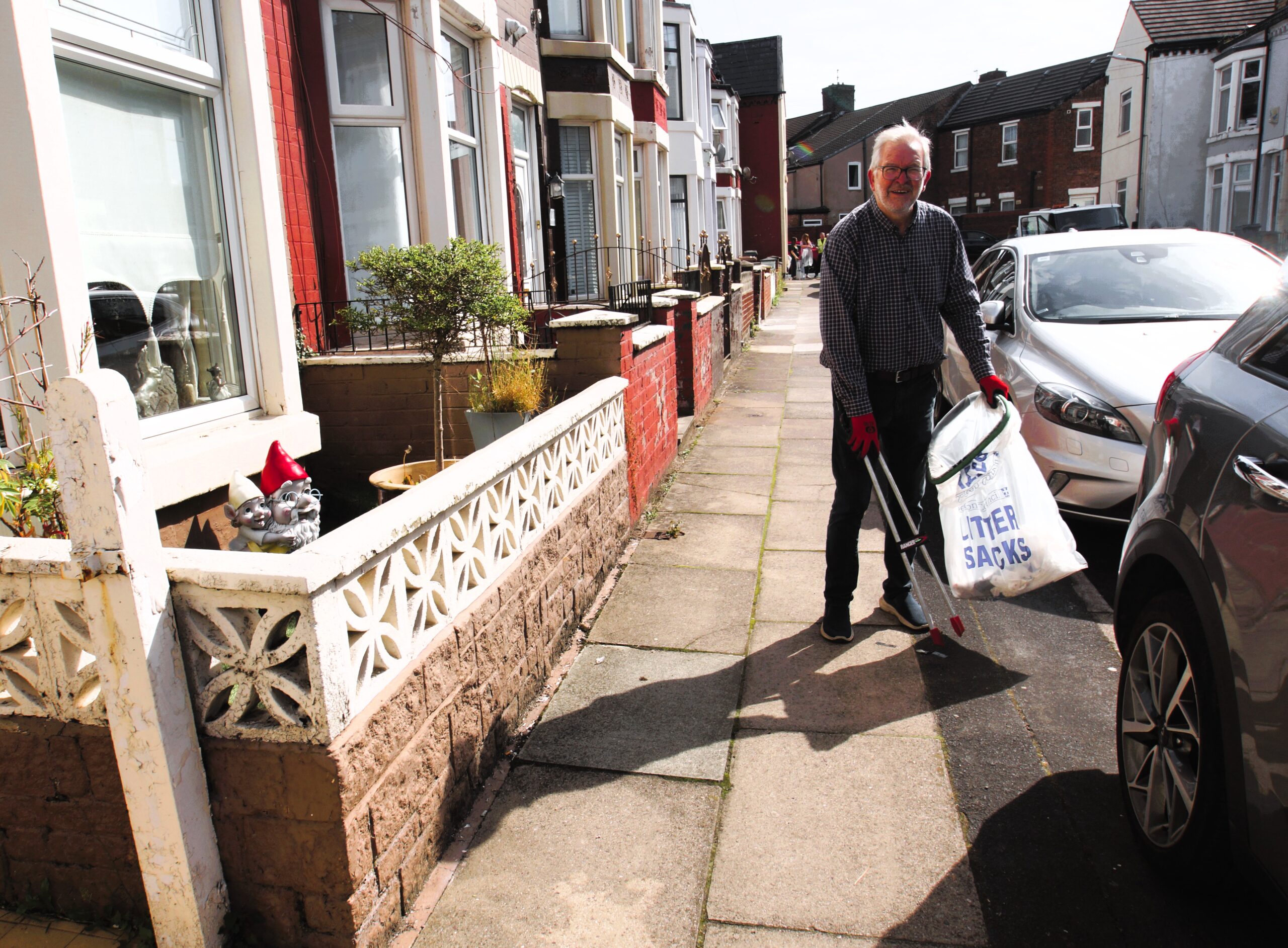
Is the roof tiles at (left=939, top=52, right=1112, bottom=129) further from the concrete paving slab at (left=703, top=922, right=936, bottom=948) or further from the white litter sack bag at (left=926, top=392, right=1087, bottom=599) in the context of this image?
the concrete paving slab at (left=703, top=922, right=936, bottom=948)

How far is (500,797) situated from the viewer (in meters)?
3.02

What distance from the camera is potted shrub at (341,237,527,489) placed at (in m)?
5.22

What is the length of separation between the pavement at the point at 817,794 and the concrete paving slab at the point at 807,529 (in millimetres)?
542

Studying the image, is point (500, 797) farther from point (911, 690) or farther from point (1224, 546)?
point (1224, 546)

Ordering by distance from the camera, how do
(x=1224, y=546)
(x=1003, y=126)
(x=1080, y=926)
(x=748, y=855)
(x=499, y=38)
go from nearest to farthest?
(x=1224, y=546) → (x=1080, y=926) → (x=748, y=855) → (x=499, y=38) → (x=1003, y=126)

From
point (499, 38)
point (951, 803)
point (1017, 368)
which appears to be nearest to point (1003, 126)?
point (499, 38)

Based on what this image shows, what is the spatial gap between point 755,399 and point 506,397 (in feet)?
16.9

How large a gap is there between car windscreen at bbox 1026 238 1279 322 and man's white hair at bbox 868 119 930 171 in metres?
2.46

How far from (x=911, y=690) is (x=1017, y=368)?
2.65 m

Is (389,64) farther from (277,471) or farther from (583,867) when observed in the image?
(583,867)

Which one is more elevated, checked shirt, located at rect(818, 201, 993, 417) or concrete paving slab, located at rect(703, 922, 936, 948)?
checked shirt, located at rect(818, 201, 993, 417)

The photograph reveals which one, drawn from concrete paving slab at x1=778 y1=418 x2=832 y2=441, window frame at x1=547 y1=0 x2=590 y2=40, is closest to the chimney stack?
window frame at x1=547 y1=0 x2=590 y2=40

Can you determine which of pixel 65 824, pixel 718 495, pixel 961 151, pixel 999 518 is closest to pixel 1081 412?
pixel 999 518

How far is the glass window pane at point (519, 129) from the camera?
10.5 metres
